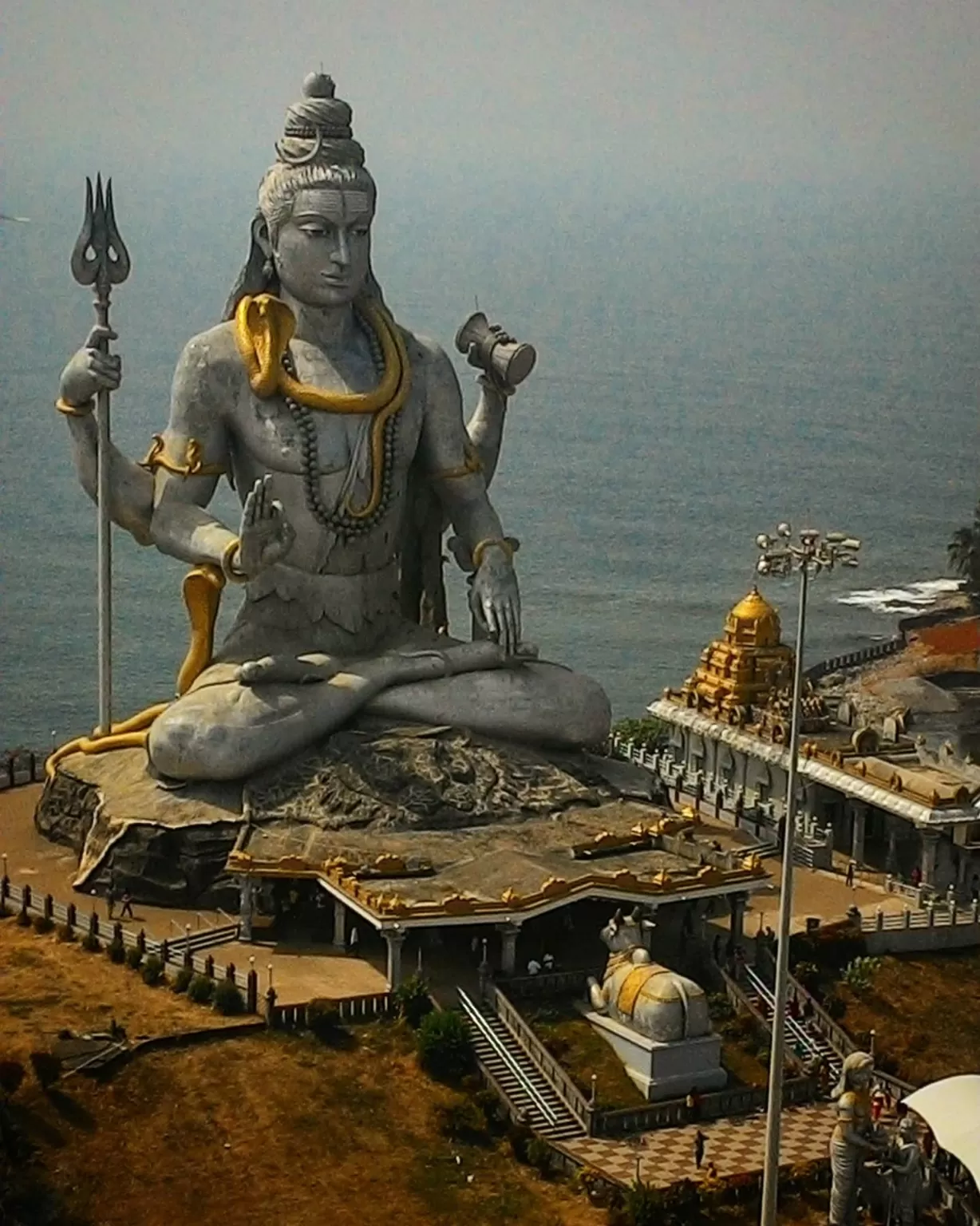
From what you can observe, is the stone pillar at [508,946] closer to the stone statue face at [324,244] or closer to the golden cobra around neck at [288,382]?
the golden cobra around neck at [288,382]

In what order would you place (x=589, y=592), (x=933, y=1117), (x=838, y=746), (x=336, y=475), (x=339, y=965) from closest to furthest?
1. (x=933, y=1117)
2. (x=339, y=965)
3. (x=336, y=475)
4. (x=838, y=746)
5. (x=589, y=592)

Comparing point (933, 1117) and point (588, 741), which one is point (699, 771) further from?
point (933, 1117)

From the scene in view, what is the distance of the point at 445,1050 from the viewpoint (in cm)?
1827

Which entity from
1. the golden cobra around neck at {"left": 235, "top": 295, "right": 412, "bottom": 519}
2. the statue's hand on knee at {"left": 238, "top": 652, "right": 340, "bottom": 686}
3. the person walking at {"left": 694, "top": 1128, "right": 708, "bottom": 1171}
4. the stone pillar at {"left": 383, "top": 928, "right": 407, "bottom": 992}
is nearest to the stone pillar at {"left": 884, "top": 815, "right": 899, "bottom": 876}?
the statue's hand on knee at {"left": 238, "top": 652, "right": 340, "bottom": 686}

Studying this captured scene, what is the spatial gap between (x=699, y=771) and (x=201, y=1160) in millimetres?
9548

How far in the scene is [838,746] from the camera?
2441cm

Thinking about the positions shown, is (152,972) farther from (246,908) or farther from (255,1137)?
(255,1137)

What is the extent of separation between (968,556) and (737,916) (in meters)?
22.0

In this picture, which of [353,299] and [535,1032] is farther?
[353,299]

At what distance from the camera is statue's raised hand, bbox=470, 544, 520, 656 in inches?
857

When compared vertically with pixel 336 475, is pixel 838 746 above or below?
below

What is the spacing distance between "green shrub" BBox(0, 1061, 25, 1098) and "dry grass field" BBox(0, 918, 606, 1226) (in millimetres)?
57

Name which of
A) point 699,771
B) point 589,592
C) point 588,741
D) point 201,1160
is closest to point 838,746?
point 699,771

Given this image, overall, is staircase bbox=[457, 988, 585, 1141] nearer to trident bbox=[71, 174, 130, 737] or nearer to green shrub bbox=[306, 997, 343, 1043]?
green shrub bbox=[306, 997, 343, 1043]
